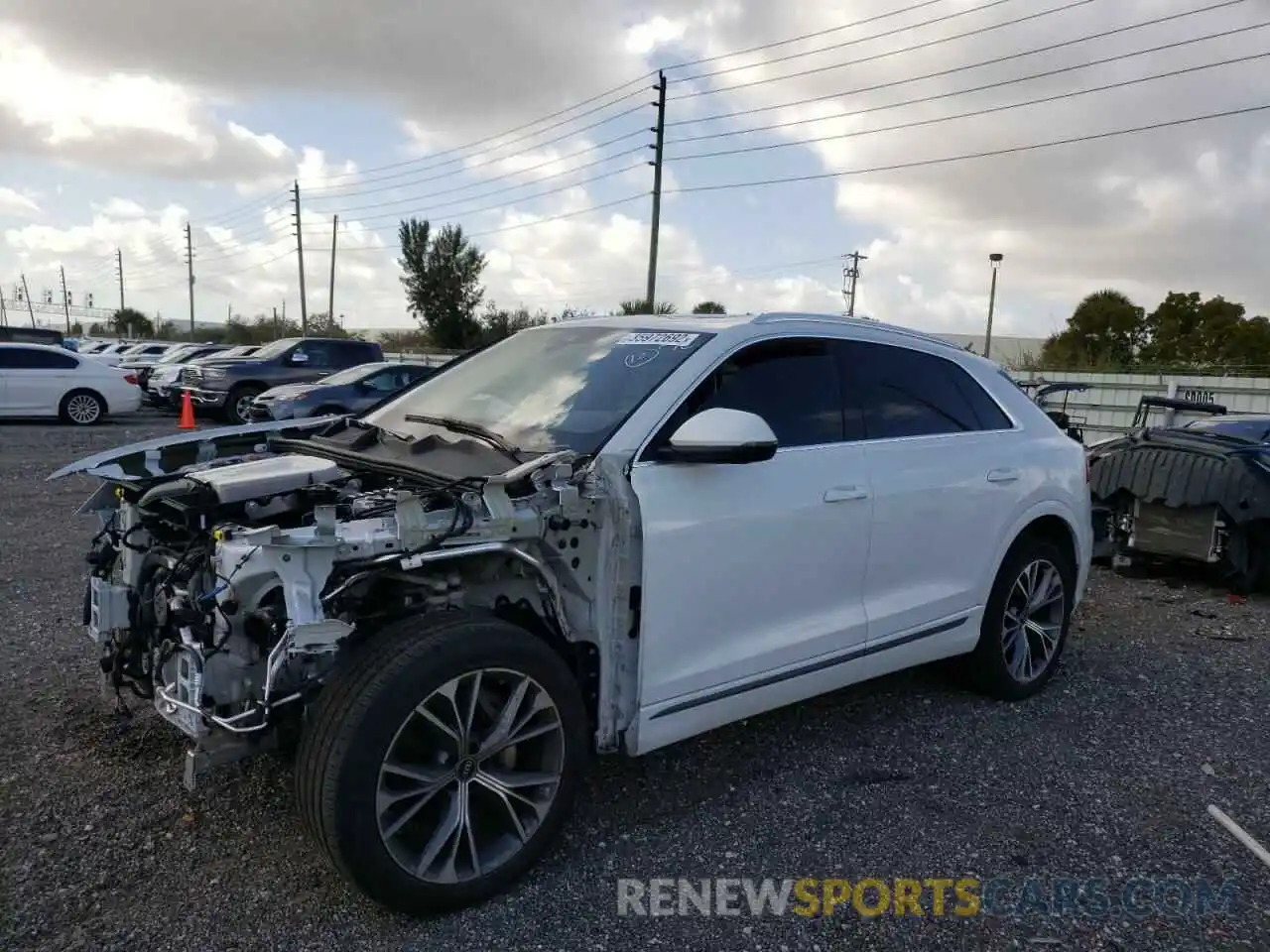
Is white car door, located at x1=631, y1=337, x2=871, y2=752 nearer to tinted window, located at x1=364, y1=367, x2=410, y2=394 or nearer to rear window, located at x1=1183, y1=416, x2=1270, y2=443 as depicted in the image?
rear window, located at x1=1183, y1=416, x2=1270, y2=443

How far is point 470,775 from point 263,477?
1130 millimetres

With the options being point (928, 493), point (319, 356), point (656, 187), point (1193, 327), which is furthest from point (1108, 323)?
point (928, 493)

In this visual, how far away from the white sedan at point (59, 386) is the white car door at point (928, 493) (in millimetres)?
16834

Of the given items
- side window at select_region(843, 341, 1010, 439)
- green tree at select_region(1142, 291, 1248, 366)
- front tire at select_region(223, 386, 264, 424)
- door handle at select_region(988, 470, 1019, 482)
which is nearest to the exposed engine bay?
side window at select_region(843, 341, 1010, 439)

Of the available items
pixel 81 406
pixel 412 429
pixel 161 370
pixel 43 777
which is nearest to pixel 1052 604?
pixel 412 429

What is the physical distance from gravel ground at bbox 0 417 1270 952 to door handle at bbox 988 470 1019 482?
43.9 inches

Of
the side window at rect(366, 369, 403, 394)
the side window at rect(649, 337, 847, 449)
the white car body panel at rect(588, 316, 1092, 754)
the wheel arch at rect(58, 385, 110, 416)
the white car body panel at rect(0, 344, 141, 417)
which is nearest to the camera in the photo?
the white car body panel at rect(588, 316, 1092, 754)

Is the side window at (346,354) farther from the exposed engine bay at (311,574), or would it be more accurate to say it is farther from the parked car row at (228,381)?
the exposed engine bay at (311,574)

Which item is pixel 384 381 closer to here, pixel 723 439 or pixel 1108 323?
pixel 723 439

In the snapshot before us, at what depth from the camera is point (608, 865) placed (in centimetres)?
311

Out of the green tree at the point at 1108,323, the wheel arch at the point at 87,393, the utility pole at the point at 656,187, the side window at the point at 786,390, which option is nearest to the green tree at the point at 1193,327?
the green tree at the point at 1108,323

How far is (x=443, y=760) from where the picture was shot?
9.10 ft

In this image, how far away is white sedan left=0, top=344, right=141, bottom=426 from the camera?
53.9 feet

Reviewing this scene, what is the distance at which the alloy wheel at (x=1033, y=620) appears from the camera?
463 cm
